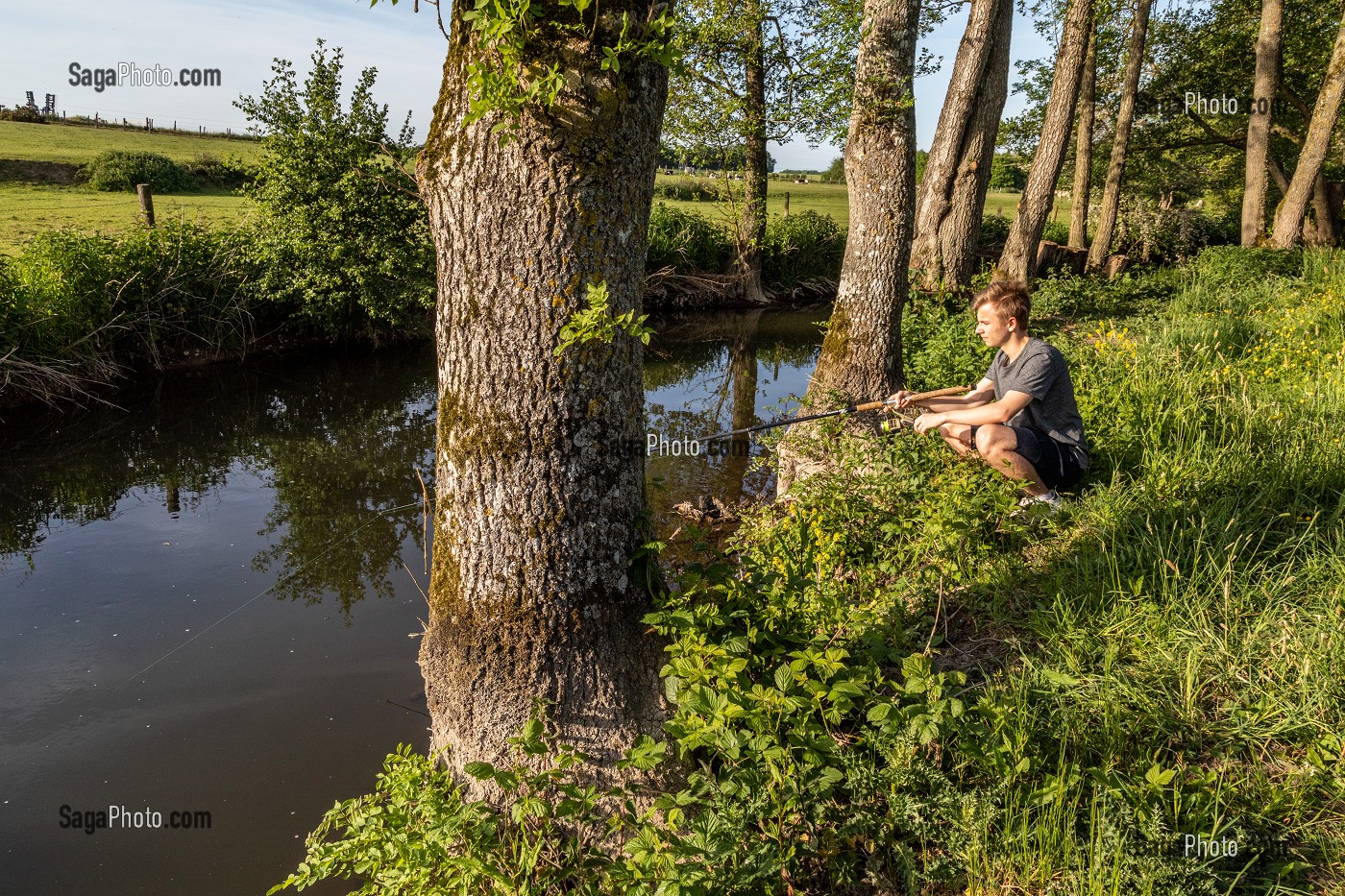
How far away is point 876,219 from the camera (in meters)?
6.25

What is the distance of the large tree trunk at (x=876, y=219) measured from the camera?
6.11 m

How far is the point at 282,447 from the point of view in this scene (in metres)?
9.09

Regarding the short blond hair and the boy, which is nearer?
the boy

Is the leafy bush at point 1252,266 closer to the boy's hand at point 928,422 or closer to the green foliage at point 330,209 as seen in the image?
the boy's hand at point 928,422

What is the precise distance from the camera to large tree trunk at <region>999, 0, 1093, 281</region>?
1273cm

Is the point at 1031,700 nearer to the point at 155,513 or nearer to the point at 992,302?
the point at 992,302

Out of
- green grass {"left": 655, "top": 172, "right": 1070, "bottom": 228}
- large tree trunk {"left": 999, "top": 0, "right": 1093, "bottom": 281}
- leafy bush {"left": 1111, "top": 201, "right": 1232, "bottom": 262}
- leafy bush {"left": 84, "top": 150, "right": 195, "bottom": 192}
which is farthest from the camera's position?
leafy bush {"left": 1111, "top": 201, "right": 1232, "bottom": 262}

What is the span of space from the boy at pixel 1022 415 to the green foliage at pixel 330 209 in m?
9.31

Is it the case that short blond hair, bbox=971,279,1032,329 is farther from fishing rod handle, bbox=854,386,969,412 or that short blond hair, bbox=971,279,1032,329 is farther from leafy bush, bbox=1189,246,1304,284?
leafy bush, bbox=1189,246,1304,284

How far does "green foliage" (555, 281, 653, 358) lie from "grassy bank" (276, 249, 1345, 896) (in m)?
0.99

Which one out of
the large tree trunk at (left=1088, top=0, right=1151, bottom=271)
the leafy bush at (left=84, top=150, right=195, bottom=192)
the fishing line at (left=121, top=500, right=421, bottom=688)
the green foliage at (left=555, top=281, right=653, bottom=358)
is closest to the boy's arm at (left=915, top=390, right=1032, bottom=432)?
the green foliage at (left=555, top=281, right=653, bottom=358)

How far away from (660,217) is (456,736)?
17599mm

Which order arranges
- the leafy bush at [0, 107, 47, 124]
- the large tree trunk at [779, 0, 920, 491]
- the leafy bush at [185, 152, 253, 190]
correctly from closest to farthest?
1. the large tree trunk at [779, 0, 920, 491]
2. the leafy bush at [185, 152, 253, 190]
3. the leafy bush at [0, 107, 47, 124]

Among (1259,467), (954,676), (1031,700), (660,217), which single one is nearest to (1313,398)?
(1259,467)
